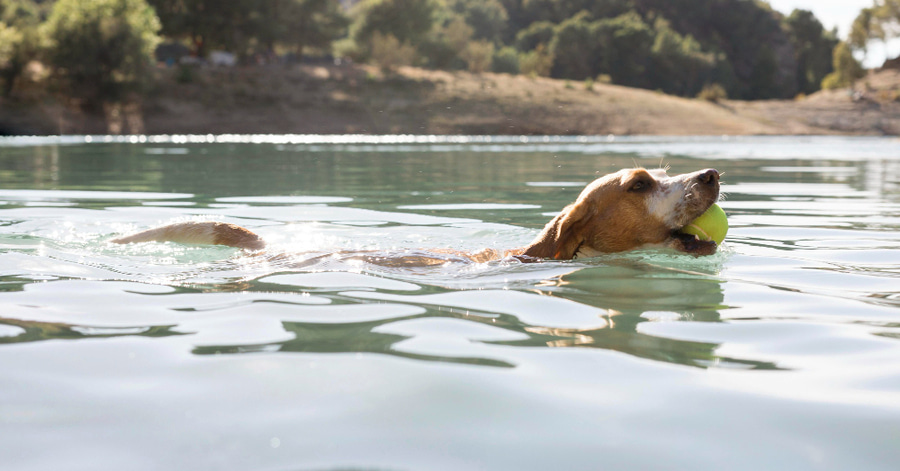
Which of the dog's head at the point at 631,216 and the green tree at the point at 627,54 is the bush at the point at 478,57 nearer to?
the green tree at the point at 627,54

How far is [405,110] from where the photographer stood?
146 feet

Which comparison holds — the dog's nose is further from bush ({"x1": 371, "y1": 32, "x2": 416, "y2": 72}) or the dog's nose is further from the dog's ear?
bush ({"x1": 371, "y1": 32, "x2": 416, "y2": 72})

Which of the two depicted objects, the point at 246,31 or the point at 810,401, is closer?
the point at 810,401

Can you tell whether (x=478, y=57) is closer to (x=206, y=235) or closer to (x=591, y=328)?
(x=206, y=235)

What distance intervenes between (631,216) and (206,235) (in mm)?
2884

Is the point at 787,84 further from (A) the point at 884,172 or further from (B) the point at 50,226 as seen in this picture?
(B) the point at 50,226

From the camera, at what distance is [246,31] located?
171 feet

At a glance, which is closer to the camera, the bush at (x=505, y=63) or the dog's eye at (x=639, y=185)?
Answer: the dog's eye at (x=639, y=185)

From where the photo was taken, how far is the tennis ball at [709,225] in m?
5.52

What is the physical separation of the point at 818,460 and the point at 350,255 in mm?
3812

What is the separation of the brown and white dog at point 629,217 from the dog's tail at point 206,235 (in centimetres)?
157

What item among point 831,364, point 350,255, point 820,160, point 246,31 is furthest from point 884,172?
point 246,31

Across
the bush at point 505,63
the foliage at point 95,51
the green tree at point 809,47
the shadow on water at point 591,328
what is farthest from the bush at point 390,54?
the green tree at point 809,47

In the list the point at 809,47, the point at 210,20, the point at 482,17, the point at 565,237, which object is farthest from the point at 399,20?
the point at 565,237
